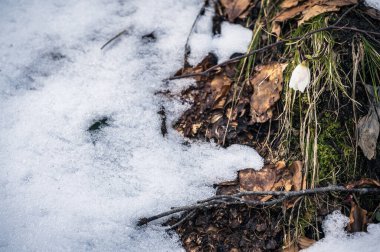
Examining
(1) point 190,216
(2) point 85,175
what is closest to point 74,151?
(2) point 85,175

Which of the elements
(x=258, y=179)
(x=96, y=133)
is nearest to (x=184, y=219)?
(x=258, y=179)

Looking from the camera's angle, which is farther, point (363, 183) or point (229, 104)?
point (229, 104)

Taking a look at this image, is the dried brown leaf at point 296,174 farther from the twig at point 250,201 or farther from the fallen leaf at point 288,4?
the fallen leaf at point 288,4

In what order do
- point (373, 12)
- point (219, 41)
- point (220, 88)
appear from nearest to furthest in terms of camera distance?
point (373, 12) < point (220, 88) < point (219, 41)

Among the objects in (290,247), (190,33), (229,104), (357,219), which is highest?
(190,33)

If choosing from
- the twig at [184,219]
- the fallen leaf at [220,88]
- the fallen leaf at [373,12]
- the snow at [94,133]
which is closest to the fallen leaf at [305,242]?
the snow at [94,133]

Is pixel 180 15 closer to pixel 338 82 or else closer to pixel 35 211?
pixel 338 82

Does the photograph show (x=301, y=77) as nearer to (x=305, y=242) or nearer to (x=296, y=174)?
(x=296, y=174)
